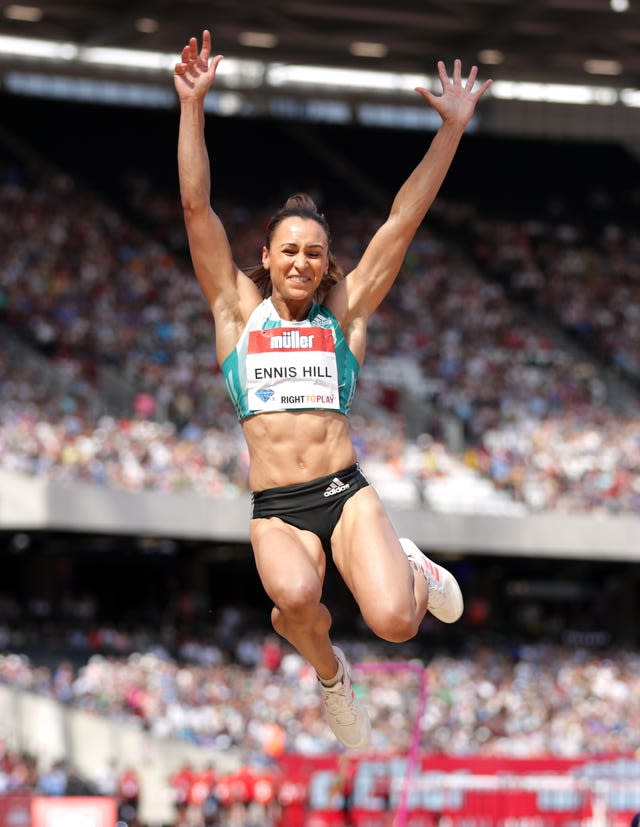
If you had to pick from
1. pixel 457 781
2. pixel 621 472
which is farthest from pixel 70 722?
pixel 621 472

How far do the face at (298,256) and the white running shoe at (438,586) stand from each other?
1441mm

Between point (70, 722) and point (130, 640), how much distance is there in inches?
184

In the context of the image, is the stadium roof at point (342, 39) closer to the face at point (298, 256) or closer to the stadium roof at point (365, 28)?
the stadium roof at point (365, 28)

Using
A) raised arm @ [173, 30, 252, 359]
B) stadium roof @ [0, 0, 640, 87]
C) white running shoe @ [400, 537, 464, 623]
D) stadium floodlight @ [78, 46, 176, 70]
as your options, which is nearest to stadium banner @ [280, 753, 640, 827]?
white running shoe @ [400, 537, 464, 623]

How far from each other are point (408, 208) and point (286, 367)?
3.31 feet

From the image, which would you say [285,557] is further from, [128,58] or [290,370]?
[128,58]

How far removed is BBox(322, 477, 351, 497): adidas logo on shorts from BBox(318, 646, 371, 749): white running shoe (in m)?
0.84

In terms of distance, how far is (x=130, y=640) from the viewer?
27.5 m

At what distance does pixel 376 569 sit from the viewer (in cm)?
784

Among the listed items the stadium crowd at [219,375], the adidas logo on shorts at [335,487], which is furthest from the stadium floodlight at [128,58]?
the adidas logo on shorts at [335,487]

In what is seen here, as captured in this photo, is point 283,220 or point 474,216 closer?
point 283,220

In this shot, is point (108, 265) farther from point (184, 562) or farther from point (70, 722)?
point (70, 722)

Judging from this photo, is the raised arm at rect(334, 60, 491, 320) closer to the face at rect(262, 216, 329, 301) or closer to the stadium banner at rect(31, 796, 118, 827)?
the face at rect(262, 216, 329, 301)

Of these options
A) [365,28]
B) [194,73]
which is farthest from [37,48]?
[194,73]
